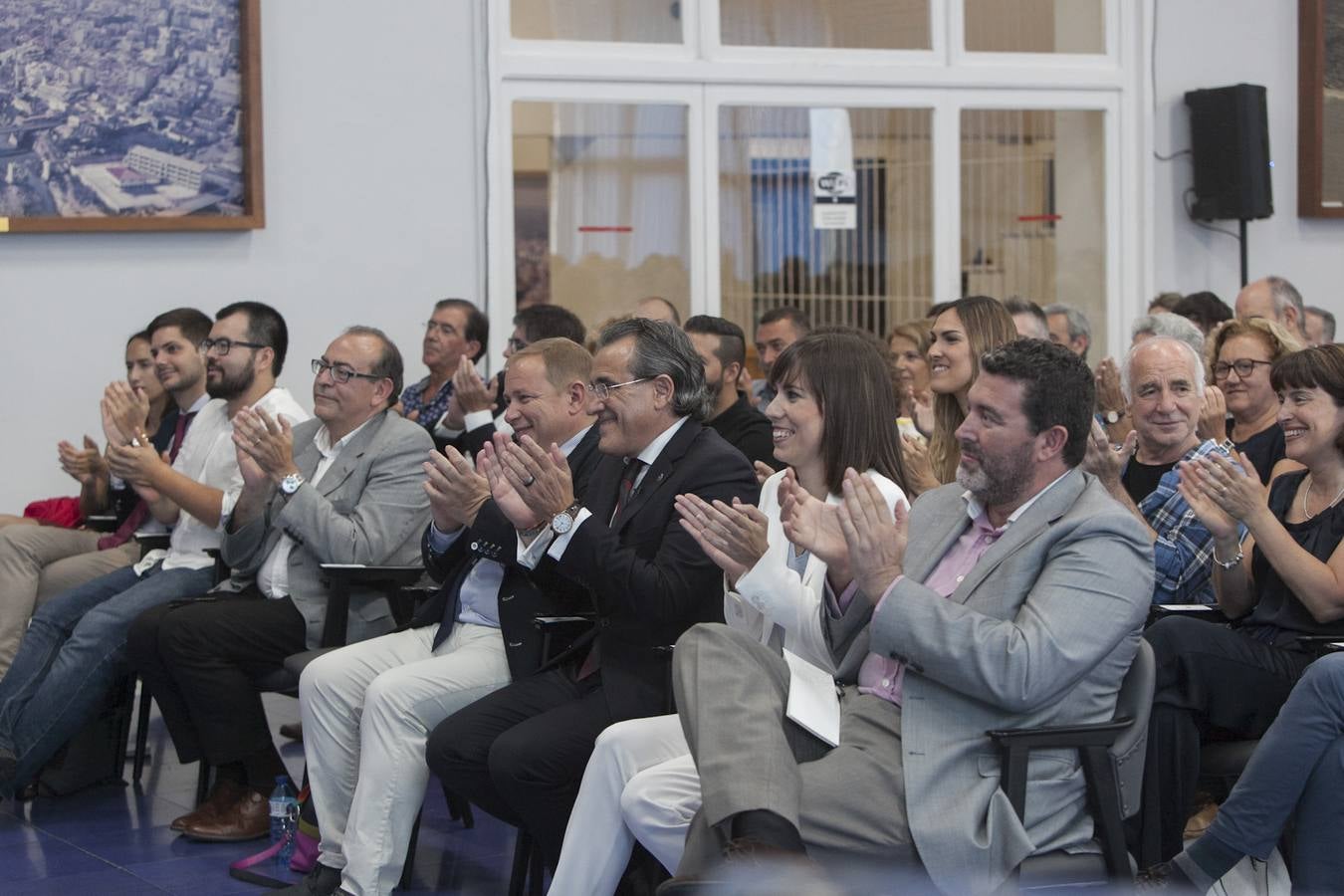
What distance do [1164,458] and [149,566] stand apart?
305 centimetres

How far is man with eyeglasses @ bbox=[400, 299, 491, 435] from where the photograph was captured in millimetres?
6406

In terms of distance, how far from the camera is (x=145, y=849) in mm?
4418

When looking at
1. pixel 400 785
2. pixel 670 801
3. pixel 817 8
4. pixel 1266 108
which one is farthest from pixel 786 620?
pixel 1266 108

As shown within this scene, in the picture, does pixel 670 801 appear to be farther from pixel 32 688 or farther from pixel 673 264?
pixel 673 264

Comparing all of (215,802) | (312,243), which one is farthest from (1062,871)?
(312,243)

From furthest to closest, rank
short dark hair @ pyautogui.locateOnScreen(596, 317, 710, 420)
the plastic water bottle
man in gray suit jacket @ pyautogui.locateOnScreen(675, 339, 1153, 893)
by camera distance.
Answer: the plastic water bottle
short dark hair @ pyautogui.locateOnScreen(596, 317, 710, 420)
man in gray suit jacket @ pyautogui.locateOnScreen(675, 339, 1153, 893)

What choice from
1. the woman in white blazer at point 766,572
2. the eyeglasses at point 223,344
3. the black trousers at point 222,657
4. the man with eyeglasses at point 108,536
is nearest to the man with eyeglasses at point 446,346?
the man with eyeglasses at point 108,536

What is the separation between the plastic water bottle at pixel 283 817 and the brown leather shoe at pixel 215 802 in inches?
6.5

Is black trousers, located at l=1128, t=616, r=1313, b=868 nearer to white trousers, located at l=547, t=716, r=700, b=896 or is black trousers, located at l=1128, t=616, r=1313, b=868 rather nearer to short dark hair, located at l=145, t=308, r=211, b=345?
white trousers, located at l=547, t=716, r=700, b=896

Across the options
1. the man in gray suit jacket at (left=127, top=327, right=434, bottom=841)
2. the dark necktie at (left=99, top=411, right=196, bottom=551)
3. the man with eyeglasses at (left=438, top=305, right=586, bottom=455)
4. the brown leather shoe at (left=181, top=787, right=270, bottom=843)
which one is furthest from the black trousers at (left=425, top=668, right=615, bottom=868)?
the dark necktie at (left=99, top=411, right=196, bottom=551)

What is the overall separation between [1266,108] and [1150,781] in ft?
17.1

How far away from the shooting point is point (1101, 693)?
2.75 meters

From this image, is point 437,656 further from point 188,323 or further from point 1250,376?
point 1250,376

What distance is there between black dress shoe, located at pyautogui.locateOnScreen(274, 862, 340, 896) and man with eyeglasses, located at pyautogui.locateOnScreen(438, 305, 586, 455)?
6.25 feet
